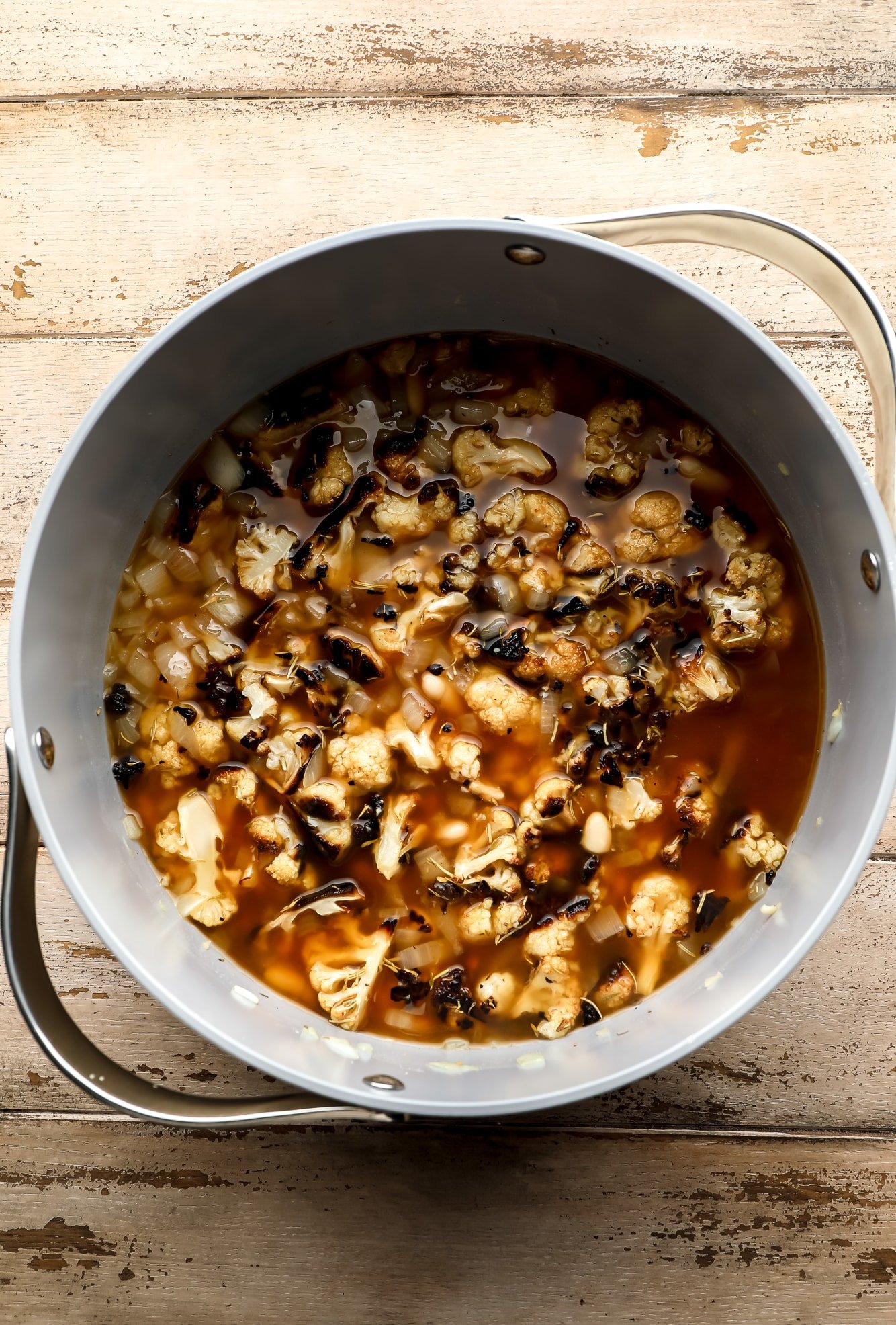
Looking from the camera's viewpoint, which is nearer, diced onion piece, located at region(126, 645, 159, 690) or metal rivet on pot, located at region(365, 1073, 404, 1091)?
metal rivet on pot, located at region(365, 1073, 404, 1091)

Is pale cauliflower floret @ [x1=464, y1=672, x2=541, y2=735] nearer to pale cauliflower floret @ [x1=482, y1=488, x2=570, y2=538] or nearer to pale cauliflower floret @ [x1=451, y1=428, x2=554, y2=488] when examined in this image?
pale cauliflower floret @ [x1=482, y1=488, x2=570, y2=538]

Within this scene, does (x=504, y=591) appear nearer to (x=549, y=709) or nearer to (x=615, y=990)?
(x=549, y=709)

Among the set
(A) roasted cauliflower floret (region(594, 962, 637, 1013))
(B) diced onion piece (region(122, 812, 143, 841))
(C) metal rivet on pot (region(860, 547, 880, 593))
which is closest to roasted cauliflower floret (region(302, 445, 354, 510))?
(B) diced onion piece (region(122, 812, 143, 841))

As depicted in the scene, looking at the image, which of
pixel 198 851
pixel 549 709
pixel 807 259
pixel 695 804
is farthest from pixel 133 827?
pixel 807 259

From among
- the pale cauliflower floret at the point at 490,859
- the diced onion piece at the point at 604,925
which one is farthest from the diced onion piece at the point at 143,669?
the diced onion piece at the point at 604,925

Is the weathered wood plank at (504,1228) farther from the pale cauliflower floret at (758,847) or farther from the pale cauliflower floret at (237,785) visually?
the pale cauliflower floret at (237,785)

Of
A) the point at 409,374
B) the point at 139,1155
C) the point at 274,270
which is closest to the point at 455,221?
the point at 274,270
